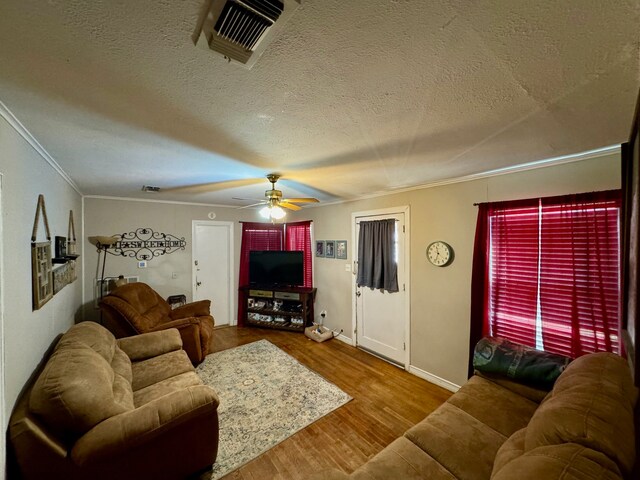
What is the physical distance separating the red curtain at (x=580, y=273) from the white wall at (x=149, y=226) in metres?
4.70

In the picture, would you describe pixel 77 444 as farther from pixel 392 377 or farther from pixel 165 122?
pixel 392 377

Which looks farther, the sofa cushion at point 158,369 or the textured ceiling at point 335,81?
the sofa cushion at point 158,369

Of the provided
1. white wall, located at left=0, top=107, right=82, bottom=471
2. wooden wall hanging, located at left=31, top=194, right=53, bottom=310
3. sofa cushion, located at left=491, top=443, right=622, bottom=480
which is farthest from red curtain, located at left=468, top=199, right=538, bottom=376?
wooden wall hanging, located at left=31, top=194, right=53, bottom=310

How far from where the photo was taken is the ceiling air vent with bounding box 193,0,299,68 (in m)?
0.71

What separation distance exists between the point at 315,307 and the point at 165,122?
13.2 ft

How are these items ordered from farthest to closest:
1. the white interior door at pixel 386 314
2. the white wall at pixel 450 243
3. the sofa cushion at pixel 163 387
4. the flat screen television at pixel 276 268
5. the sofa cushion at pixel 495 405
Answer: the flat screen television at pixel 276 268
the white interior door at pixel 386 314
the white wall at pixel 450 243
the sofa cushion at pixel 163 387
the sofa cushion at pixel 495 405

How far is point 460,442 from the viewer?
151 cm

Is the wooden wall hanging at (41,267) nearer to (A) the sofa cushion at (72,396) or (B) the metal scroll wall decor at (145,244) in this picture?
(A) the sofa cushion at (72,396)

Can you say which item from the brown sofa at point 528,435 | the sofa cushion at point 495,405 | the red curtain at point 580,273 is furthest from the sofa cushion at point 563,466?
the red curtain at point 580,273

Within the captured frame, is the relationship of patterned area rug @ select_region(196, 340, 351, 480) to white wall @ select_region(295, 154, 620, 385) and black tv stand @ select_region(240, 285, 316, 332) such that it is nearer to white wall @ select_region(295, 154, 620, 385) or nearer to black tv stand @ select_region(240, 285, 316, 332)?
black tv stand @ select_region(240, 285, 316, 332)

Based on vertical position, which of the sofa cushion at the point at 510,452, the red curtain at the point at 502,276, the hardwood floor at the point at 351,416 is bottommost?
the hardwood floor at the point at 351,416

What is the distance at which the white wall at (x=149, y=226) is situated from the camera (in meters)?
3.81

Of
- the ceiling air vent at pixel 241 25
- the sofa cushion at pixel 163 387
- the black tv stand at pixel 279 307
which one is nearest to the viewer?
the ceiling air vent at pixel 241 25

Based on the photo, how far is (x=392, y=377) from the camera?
3.16 m
